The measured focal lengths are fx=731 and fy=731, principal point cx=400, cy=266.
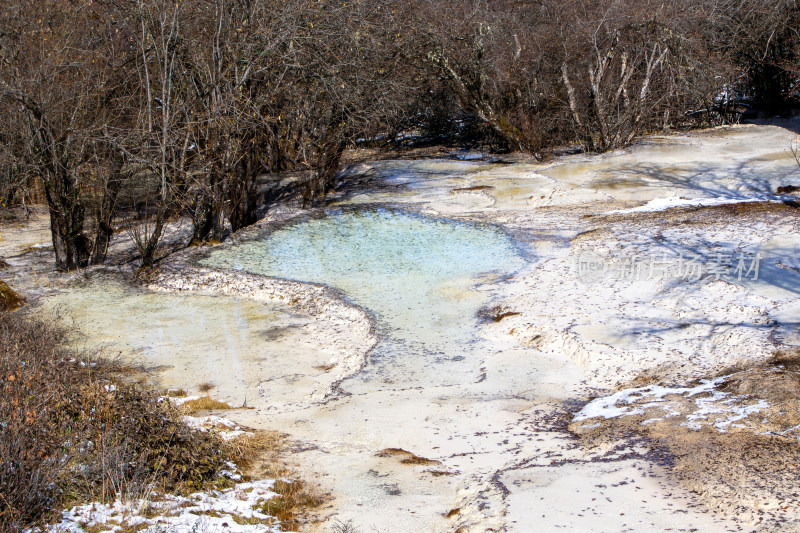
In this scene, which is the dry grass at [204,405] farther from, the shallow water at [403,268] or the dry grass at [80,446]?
the shallow water at [403,268]

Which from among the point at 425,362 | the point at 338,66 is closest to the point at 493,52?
the point at 338,66

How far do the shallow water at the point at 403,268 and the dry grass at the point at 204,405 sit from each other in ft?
4.01

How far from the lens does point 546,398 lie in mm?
5438

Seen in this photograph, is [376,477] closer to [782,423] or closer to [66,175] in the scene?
[782,423]

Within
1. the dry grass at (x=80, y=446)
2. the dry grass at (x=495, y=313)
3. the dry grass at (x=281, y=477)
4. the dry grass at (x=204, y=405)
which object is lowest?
the dry grass at (x=204, y=405)

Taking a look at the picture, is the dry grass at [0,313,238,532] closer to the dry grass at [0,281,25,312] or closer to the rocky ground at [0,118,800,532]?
the rocky ground at [0,118,800,532]

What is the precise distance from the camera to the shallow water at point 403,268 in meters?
6.48

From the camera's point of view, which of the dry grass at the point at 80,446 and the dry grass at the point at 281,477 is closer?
the dry grass at the point at 80,446

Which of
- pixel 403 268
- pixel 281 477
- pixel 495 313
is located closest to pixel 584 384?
pixel 495 313

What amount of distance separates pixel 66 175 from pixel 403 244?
4.31m

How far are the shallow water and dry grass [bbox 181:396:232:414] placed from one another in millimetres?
1222

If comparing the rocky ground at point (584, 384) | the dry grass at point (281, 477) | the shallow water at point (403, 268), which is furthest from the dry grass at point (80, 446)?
the shallow water at point (403, 268)

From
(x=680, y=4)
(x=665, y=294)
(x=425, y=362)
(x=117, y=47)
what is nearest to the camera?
(x=425, y=362)

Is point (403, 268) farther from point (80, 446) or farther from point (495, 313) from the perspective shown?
point (80, 446)
